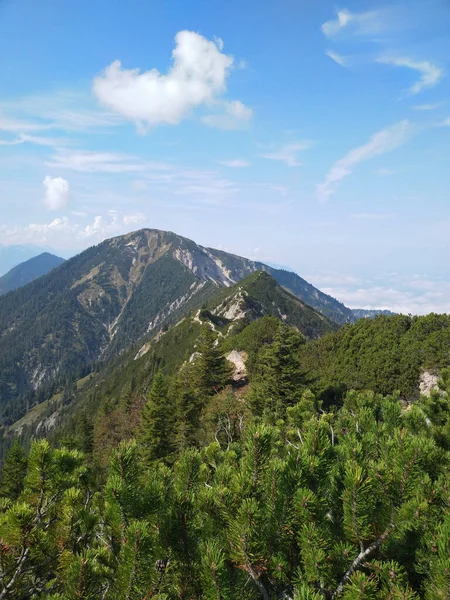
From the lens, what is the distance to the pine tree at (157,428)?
95.3 ft

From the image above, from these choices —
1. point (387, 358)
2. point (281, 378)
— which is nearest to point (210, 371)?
point (281, 378)

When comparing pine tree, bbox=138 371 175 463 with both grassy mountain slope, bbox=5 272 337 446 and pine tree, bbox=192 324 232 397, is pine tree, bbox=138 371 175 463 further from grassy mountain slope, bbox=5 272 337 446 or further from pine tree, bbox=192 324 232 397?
grassy mountain slope, bbox=5 272 337 446

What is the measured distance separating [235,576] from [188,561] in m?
0.48

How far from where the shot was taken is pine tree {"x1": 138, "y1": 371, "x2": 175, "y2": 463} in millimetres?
29047

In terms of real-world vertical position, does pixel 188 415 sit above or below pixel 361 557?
below

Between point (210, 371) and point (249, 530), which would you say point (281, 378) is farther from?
point (249, 530)

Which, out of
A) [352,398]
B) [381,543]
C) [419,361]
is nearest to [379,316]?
[419,361]

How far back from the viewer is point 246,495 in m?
3.40

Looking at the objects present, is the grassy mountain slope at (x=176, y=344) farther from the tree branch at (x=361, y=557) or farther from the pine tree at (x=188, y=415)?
the tree branch at (x=361, y=557)

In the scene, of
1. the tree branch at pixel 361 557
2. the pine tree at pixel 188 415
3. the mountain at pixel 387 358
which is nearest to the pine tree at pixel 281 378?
the mountain at pixel 387 358

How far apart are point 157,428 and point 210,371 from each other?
Result: 12.5 m

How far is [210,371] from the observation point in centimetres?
4150

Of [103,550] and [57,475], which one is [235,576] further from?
[57,475]

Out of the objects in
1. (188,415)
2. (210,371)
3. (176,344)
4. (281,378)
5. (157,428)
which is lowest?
(176,344)
